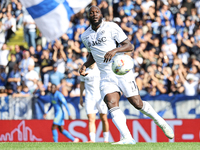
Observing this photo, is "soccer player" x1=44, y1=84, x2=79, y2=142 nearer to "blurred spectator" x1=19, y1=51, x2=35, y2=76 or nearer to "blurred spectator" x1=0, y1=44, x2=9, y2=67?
"blurred spectator" x1=19, y1=51, x2=35, y2=76

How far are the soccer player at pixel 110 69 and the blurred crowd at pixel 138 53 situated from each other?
5934 mm

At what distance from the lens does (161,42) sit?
15.9 m

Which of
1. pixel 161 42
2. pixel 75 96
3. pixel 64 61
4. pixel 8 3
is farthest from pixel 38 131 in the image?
pixel 8 3

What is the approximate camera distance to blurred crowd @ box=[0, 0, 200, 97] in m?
14.5

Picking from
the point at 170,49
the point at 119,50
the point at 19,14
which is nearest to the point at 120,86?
the point at 119,50

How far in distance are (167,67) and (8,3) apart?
7.94 meters

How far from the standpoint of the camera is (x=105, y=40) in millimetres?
7730

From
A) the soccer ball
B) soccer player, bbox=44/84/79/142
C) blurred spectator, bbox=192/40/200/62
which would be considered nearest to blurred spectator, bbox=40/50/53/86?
soccer player, bbox=44/84/79/142

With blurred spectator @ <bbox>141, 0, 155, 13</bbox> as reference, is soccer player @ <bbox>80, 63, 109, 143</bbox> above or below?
below

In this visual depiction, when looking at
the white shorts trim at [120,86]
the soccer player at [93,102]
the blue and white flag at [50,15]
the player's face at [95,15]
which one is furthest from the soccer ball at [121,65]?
the blue and white flag at [50,15]

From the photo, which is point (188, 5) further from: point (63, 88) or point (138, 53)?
point (63, 88)

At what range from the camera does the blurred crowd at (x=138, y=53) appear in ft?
47.4

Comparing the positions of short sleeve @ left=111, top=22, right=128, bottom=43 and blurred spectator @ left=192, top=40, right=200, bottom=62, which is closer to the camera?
short sleeve @ left=111, top=22, right=128, bottom=43

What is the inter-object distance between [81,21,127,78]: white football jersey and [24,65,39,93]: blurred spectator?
768 centimetres
